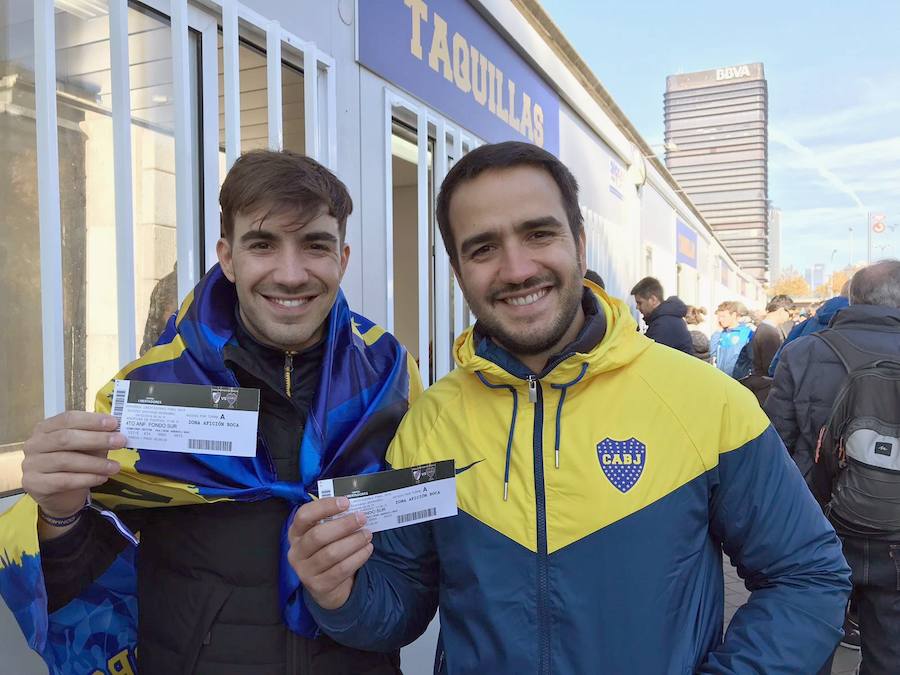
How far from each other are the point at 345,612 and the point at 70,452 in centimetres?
62

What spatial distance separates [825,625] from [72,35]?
9.86 feet

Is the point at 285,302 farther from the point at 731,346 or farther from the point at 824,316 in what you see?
the point at 731,346

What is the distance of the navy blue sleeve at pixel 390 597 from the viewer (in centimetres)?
136

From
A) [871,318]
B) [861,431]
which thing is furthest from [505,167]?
[871,318]

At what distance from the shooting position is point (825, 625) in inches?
50.8

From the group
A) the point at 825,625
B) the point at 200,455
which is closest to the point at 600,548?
the point at 825,625

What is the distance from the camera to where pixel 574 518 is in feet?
4.40

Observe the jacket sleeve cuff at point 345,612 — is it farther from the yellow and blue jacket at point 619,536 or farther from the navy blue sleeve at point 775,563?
the navy blue sleeve at point 775,563

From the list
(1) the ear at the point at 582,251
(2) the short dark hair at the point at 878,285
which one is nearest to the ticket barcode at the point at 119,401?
(1) the ear at the point at 582,251

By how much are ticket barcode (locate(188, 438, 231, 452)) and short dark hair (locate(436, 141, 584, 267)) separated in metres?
0.66

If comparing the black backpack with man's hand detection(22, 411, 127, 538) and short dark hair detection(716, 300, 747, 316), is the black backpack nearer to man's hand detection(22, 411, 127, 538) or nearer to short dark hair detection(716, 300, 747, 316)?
man's hand detection(22, 411, 127, 538)

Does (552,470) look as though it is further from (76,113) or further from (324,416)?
(76,113)

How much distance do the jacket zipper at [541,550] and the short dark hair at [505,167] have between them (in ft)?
1.53

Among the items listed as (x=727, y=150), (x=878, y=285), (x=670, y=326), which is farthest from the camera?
(x=727, y=150)
